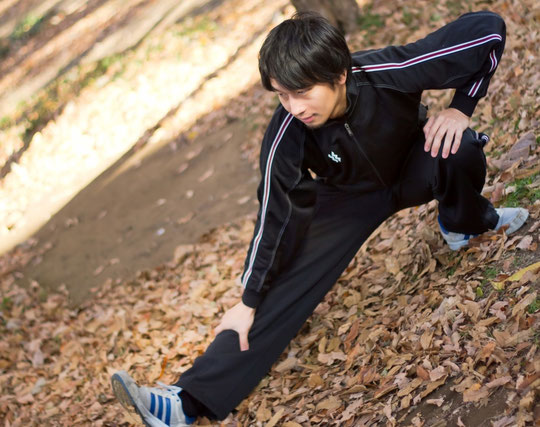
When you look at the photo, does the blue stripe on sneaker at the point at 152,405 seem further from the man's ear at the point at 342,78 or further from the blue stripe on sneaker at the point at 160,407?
the man's ear at the point at 342,78

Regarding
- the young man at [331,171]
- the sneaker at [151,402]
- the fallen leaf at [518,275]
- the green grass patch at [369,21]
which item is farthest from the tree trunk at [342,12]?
the sneaker at [151,402]

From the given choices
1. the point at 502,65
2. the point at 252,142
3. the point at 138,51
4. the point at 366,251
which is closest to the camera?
the point at 366,251

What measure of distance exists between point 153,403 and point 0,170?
25.5ft

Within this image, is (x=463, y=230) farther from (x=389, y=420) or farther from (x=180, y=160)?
(x=180, y=160)

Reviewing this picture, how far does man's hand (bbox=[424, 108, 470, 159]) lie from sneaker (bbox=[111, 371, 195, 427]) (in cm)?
202

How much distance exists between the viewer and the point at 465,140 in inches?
124

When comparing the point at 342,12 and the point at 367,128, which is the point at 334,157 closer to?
the point at 367,128

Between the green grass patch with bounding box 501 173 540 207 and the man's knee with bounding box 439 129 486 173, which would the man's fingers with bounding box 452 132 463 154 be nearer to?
the man's knee with bounding box 439 129 486 173

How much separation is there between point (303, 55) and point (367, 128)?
1.86ft

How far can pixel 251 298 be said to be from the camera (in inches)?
139

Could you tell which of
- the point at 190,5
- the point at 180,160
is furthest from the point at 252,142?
the point at 190,5

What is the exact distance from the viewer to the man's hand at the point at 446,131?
3156 millimetres

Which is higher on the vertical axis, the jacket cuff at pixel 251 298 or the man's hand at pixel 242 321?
the jacket cuff at pixel 251 298

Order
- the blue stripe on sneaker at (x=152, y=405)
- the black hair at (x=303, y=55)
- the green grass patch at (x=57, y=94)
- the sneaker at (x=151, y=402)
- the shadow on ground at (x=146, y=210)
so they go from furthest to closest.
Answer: the green grass patch at (x=57, y=94)
the shadow on ground at (x=146, y=210)
the blue stripe on sneaker at (x=152, y=405)
the sneaker at (x=151, y=402)
the black hair at (x=303, y=55)
